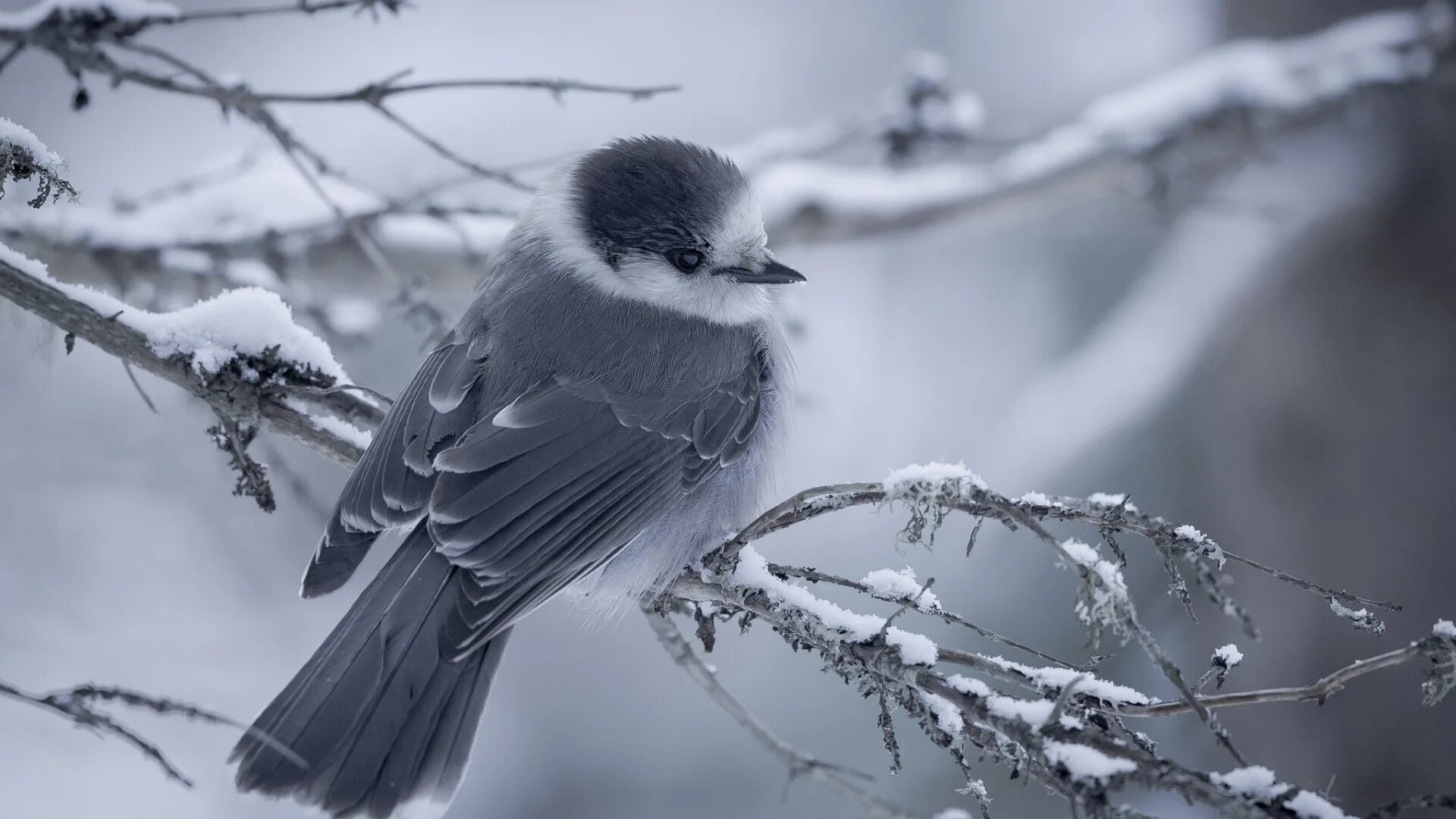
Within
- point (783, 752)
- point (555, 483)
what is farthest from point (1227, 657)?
point (555, 483)

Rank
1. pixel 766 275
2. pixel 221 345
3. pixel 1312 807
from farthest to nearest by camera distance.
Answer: pixel 766 275 → pixel 221 345 → pixel 1312 807

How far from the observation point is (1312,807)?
1561mm

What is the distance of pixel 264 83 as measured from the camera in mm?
6777

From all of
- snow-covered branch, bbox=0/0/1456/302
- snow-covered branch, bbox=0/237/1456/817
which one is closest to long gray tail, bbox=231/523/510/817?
snow-covered branch, bbox=0/237/1456/817

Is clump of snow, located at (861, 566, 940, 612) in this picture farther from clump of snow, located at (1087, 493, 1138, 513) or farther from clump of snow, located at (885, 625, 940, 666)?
clump of snow, located at (1087, 493, 1138, 513)

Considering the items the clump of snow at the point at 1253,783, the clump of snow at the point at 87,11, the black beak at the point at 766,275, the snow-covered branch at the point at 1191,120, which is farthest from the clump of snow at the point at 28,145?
the snow-covered branch at the point at 1191,120

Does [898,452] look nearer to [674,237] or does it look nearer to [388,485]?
[674,237]

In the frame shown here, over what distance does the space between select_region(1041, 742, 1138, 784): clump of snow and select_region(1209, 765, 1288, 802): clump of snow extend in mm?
124

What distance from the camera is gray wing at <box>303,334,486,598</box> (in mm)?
2455

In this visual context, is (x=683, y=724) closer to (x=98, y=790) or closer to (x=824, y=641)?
(x=98, y=790)

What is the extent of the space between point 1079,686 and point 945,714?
0.71 ft

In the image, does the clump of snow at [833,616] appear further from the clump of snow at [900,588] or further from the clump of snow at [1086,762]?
the clump of snow at [1086,762]

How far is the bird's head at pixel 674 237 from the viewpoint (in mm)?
3133

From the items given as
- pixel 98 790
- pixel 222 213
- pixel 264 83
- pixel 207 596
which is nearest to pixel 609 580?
pixel 222 213
